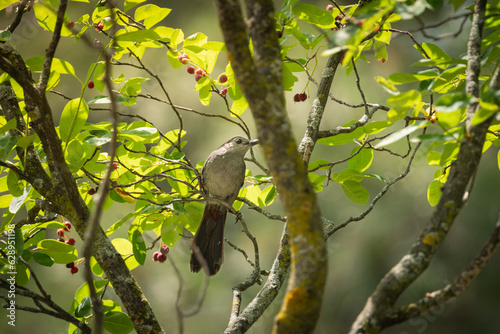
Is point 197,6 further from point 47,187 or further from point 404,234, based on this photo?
point 47,187

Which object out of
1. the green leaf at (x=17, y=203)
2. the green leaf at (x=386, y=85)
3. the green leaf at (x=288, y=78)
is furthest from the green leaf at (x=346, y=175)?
the green leaf at (x=17, y=203)

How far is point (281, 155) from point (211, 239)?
2.42 metres

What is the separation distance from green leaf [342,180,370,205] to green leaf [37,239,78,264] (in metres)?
1.37

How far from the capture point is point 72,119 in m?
2.15

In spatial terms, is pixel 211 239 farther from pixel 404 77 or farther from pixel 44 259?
pixel 404 77

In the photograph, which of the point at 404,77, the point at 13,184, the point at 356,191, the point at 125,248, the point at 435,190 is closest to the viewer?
the point at 404,77

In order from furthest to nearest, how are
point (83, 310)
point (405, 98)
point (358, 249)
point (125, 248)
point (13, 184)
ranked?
1. point (358, 249)
2. point (125, 248)
3. point (83, 310)
4. point (13, 184)
5. point (405, 98)

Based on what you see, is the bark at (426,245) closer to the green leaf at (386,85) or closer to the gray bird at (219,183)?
the green leaf at (386,85)

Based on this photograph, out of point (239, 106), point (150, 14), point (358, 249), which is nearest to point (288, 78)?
point (239, 106)

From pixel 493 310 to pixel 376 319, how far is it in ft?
14.0

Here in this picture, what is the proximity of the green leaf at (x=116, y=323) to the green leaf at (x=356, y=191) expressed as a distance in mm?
1233

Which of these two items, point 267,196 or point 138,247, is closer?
point 138,247

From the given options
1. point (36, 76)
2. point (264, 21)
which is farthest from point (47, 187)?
point (36, 76)

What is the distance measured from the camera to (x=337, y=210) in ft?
16.5
